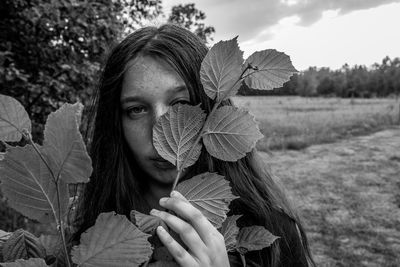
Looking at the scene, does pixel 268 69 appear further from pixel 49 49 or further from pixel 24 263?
pixel 49 49

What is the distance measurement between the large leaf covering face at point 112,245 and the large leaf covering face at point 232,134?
0.22m

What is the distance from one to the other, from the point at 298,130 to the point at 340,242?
1200 centimetres

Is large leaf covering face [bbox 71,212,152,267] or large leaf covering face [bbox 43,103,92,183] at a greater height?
large leaf covering face [bbox 43,103,92,183]

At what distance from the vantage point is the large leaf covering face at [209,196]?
0.58m

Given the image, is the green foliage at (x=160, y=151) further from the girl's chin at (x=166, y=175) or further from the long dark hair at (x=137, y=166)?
the long dark hair at (x=137, y=166)

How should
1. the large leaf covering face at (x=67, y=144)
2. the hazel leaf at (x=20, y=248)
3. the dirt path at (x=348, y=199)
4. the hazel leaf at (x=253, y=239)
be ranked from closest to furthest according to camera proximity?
the large leaf covering face at (x=67, y=144) < the hazel leaf at (x=20, y=248) < the hazel leaf at (x=253, y=239) < the dirt path at (x=348, y=199)

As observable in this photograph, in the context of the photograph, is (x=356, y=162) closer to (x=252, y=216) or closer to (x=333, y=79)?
(x=252, y=216)

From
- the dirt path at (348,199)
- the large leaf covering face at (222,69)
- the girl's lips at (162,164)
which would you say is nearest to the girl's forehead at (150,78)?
the girl's lips at (162,164)

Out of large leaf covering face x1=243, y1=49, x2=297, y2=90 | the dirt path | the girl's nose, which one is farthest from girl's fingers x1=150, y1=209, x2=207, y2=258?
the dirt path

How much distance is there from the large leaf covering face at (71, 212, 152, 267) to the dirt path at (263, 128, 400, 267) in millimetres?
4741

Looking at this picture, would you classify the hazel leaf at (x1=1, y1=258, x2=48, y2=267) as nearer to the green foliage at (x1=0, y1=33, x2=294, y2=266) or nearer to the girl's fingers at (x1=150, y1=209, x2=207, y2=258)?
the green foliage at (x1=0, y1=33, x2=294, y2=266)

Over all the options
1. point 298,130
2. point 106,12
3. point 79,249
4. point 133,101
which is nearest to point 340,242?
point 106,12

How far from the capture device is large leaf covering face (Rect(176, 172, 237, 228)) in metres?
0.58

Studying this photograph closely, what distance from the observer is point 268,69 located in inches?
23.8
